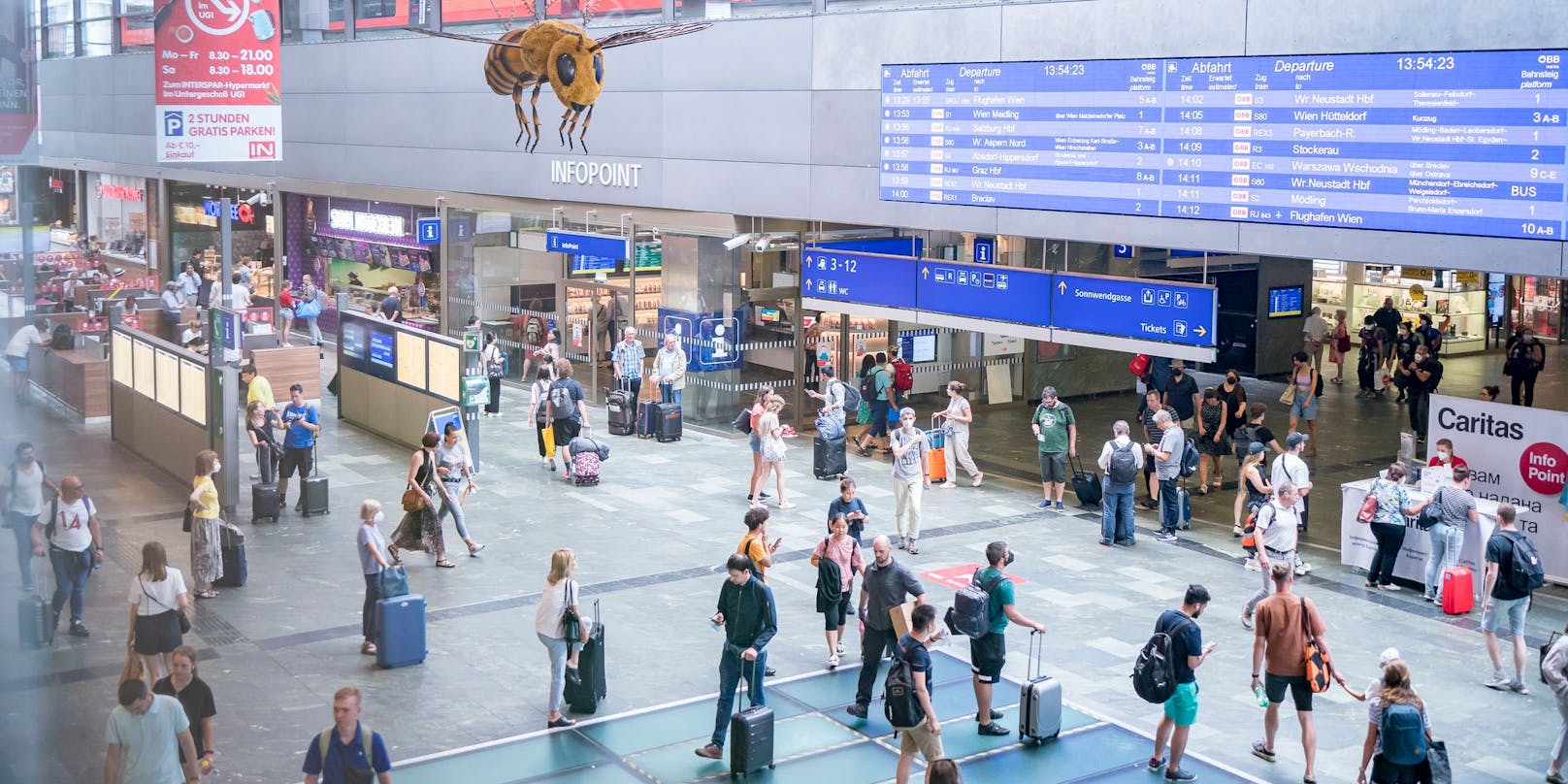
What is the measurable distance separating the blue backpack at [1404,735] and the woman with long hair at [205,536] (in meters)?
10.4

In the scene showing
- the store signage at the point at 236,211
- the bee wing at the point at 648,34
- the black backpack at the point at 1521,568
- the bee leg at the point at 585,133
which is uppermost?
the bee wing at the point at 648,34

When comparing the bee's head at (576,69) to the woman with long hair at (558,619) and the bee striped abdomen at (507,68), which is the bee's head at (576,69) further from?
the woman with long hair at (558,619)

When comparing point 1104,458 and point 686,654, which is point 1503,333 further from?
point 686,654

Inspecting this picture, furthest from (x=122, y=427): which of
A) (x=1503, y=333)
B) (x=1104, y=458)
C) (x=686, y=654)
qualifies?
(x=1503, y=333)

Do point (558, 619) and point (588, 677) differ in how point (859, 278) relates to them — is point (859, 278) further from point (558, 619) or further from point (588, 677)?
point (558, 619)

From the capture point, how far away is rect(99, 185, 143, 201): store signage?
4244 cm

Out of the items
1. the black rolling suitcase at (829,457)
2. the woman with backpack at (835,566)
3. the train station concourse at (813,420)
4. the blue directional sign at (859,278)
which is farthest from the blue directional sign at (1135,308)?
the woman with backpack at (835,566)

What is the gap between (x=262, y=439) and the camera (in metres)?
18.2

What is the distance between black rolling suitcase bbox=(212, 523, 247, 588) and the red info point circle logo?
12.8m

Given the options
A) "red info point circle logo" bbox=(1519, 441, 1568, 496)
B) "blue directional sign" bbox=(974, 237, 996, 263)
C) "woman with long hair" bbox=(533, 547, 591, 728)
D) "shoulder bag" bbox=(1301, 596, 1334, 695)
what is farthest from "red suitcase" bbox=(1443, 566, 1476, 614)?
"blue directional sign" bbox=(974, 237, 996, 263)

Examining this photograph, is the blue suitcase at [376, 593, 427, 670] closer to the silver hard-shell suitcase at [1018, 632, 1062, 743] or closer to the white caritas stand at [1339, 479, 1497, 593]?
the silver hard-shell suitcase at [1018, 632, 1062, 743]

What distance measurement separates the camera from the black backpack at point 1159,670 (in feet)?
32.8

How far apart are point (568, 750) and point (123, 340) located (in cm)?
1442

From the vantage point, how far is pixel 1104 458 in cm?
1697
